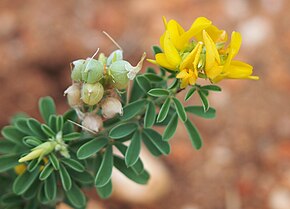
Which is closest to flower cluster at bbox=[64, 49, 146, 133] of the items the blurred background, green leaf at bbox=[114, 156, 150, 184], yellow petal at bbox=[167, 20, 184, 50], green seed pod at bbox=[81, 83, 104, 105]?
green seed pod at bbox=[81, 83, 104, 105]

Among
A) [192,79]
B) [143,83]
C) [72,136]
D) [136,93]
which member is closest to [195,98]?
[136,93]

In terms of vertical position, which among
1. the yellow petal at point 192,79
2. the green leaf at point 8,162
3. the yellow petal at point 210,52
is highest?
the yellow petal at point 210,52

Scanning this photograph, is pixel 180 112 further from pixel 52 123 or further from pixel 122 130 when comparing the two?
pixel 52 123

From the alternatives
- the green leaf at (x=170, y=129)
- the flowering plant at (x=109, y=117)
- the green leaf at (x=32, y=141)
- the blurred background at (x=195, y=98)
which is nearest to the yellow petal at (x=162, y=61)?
the flowering plant at (x=109, y=117)

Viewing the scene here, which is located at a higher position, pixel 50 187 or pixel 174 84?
pixel 174 84

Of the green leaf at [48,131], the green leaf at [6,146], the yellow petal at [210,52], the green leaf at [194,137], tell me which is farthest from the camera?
the green leaf at [6,146]

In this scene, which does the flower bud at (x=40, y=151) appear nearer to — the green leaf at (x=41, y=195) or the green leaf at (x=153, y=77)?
the green leaf at (x=41, y=195)

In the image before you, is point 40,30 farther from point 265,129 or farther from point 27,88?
point 265,129
